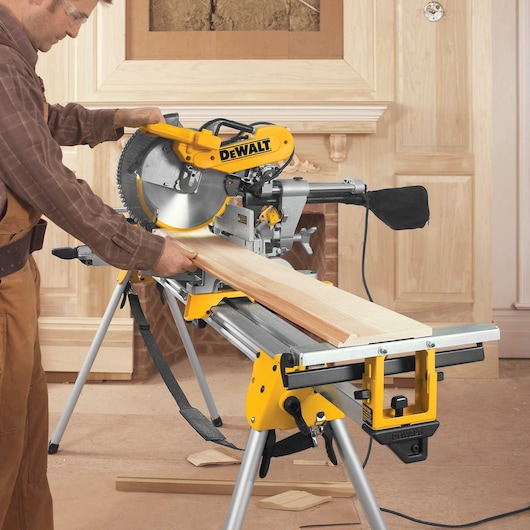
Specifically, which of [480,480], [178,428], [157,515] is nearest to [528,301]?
[480,480]

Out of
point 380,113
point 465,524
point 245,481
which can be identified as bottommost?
point 465,524

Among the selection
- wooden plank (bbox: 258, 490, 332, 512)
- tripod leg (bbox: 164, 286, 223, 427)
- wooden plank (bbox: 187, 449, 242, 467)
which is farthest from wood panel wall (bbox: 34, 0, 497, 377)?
wooden plank (bbox: 258, 490, 332, 512)

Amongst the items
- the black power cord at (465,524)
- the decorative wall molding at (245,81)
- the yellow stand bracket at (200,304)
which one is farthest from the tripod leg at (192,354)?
the decorative wall molding at (245,81)

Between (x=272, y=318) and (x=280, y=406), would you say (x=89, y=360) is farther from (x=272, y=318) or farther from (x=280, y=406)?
(x=280, y=406)

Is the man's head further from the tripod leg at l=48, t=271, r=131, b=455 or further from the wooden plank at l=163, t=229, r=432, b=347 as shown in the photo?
the tripod leg at l=48, t=271, r=131, b=455

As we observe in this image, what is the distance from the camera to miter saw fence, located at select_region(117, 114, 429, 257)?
2113 mm

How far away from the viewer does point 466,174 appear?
378 cm

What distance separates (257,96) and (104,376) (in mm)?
1511

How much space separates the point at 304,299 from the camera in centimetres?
151

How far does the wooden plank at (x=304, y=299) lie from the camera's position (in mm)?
1229

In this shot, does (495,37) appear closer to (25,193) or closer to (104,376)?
(104,376)

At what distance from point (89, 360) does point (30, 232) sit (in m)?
1.11

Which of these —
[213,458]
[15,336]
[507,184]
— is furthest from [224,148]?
[507,184]

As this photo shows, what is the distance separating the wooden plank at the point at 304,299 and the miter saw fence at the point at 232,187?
86 millimetres
